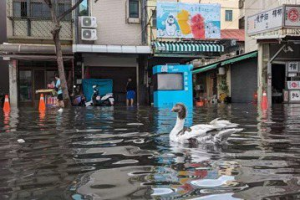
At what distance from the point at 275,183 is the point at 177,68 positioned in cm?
2000

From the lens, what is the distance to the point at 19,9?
24.3m

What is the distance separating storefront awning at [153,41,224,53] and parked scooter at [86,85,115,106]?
4.36 m

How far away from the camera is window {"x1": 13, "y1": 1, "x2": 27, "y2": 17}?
79.4 ft

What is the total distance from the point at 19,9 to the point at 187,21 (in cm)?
1120

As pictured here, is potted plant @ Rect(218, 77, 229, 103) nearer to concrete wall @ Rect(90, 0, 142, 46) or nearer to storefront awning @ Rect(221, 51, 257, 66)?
storefront awning @ Rect(221, 51, 257, 66)

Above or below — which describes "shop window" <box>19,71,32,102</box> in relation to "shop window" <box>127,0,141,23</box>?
below

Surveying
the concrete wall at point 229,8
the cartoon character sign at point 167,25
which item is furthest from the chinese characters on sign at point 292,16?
the concrete wall at point 229,8

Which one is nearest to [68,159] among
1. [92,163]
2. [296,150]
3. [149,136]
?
[92,163]

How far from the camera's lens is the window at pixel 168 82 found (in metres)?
23.1

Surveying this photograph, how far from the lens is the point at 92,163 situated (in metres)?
4.40

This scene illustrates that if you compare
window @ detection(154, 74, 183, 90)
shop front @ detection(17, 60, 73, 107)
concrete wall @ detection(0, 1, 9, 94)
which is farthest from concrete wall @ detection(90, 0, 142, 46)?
concrete wall @ detection(0, 1, 9, 94)

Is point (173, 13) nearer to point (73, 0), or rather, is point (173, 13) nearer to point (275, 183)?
point (73, 0)

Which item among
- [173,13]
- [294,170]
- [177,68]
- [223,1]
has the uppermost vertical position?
[223,1]

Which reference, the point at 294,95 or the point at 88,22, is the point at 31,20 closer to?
the point at 88,22
